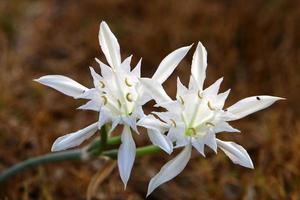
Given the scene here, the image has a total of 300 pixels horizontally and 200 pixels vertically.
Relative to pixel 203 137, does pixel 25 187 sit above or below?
below

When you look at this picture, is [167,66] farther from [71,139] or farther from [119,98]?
[71,139]

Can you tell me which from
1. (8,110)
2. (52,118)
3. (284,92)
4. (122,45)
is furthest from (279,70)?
(8,110)

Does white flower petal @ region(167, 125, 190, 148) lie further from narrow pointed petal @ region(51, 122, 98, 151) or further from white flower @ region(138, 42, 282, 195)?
narrow pointed petal @ region(51, 122, 98, 151)

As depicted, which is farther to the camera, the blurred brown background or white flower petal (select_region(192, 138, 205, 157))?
the blurred brown background

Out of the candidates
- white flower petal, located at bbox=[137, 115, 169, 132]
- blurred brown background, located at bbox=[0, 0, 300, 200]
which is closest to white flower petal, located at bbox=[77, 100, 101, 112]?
white flower petal, located at bbox=[137, 115, 169, 132]

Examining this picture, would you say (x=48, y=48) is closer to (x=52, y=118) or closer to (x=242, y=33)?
(x=52, y=118)

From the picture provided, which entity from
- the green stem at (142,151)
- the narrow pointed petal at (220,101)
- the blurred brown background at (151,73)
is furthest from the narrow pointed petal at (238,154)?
the blurred brown background at (151,73)

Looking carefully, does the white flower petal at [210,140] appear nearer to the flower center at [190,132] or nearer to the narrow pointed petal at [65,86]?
the flower center at [190,132]

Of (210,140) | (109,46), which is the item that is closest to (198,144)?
(210,140)
